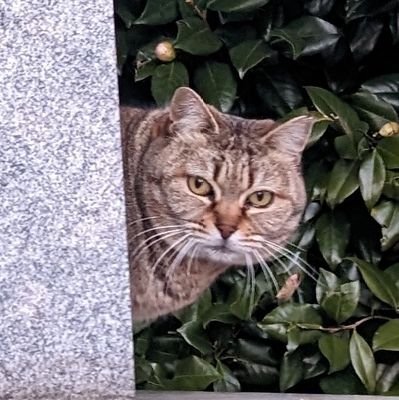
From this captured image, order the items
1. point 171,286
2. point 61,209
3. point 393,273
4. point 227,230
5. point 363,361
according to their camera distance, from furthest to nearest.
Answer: point 393,273 → point 363,361 → point 171,286 → point 227,230 → point 61,209

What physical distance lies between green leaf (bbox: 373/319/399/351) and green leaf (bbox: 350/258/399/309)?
Result: 0.19 ft

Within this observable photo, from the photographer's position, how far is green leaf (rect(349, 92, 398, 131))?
216cm

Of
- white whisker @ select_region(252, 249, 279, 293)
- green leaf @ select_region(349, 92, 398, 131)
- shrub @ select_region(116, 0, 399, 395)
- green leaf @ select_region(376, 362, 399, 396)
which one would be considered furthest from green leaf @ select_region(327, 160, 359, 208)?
green leaf @ select_region(376, 362, 399, 396)

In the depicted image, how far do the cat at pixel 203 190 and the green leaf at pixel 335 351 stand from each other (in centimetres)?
30

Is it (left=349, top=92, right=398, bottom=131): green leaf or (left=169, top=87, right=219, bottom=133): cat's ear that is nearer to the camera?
(left=169, top=87, right=219, bottom=133): cat's ear

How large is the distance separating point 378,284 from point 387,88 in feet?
1.67

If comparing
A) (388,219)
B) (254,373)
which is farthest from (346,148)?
(254,373)

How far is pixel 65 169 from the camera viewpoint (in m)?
1.53

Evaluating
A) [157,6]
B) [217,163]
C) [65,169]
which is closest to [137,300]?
[217,163]

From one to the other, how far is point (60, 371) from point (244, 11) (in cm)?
102

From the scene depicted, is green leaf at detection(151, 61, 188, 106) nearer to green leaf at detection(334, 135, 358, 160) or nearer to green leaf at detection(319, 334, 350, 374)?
green leaf at detection(334, 135, 358, 160)

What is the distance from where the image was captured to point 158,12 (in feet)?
7.06

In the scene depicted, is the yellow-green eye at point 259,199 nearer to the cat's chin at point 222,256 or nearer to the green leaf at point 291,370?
the cat's chin at point 222,256

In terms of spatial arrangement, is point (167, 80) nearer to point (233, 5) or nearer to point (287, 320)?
point (233, 5)
